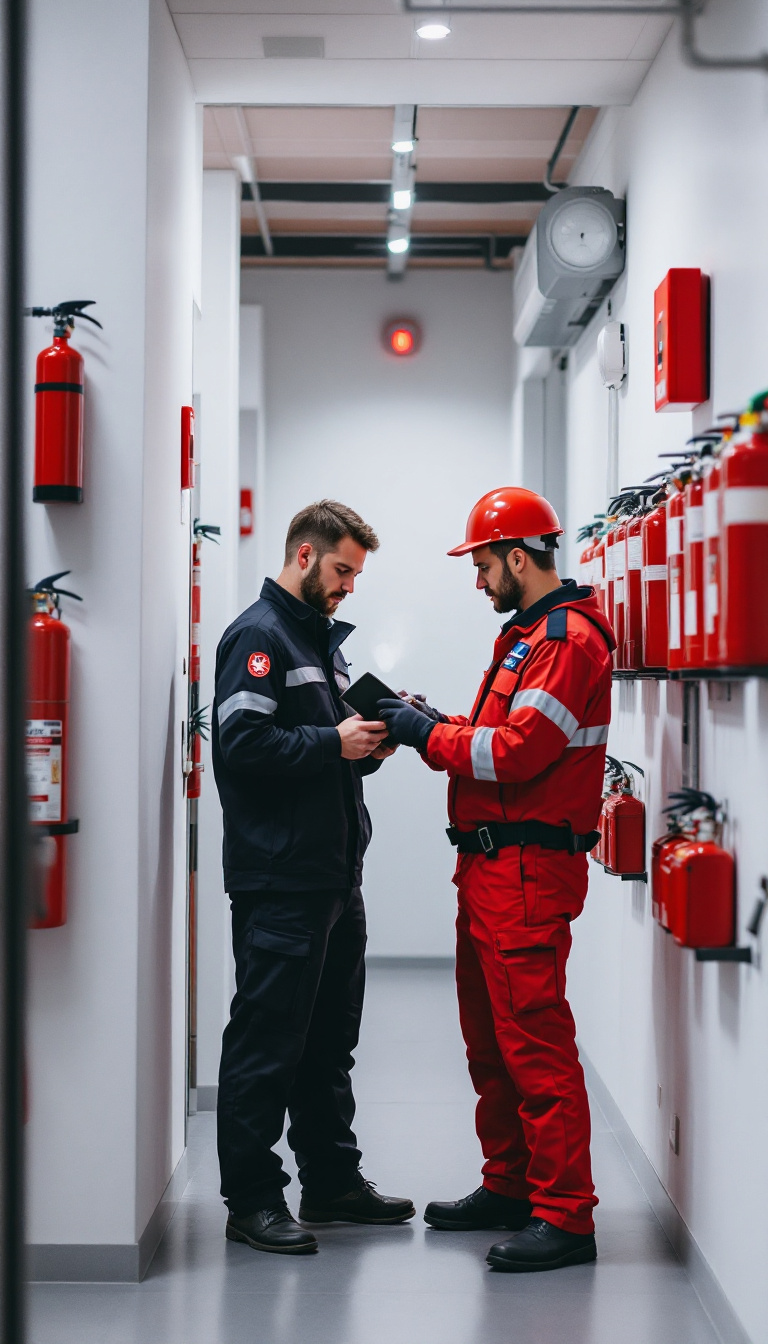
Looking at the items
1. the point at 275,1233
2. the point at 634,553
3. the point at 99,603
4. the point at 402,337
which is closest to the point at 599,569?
the point at 634,553

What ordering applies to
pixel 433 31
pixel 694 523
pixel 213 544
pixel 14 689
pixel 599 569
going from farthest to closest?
pixel 213 544, pixel 599 569, pixel 433 31, pixel 694 523, pixel 14 689

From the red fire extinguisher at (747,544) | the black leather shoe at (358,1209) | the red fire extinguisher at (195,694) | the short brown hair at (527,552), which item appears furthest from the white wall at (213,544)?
the red fire extinguisher at (747,544)

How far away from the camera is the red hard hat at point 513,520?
322 centimetres

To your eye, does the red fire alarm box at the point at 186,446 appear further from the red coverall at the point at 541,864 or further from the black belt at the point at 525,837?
the black belt at the point at 525,837

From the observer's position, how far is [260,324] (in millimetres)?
6641

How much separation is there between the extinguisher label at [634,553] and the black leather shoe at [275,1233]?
1875mm

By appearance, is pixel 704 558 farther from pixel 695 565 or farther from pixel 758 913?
pixel 758 913

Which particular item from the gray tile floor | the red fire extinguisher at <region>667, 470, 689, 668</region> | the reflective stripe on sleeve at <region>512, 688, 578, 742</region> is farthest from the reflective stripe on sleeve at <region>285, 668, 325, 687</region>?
the gray tile floor

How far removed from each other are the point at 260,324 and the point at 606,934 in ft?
12.8

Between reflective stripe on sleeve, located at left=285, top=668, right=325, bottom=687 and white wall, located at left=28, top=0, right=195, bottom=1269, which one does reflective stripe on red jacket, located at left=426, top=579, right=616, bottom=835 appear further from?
white wall, located at left=28, top=0, right=195, bottom=1269

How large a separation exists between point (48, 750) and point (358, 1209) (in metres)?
1.56

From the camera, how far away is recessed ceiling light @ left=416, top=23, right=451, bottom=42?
3.26 metres

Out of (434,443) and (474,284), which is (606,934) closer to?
(434,443)

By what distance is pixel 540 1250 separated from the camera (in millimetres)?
2986
